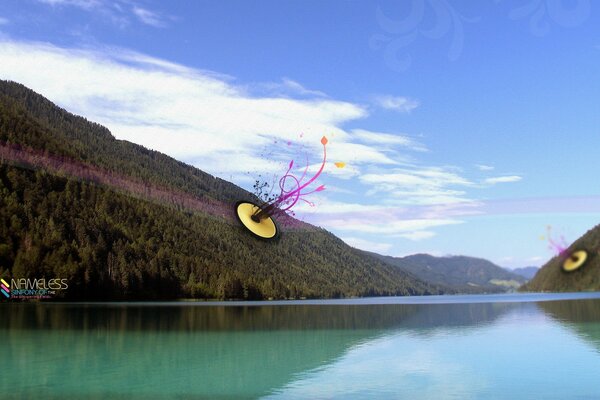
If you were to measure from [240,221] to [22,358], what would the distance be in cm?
1997

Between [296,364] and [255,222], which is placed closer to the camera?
[255,222]

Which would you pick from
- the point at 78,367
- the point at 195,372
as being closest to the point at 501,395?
the point at 195,372

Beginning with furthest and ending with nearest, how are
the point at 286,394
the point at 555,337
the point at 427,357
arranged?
the point at 555,337 → the point at 427,357 → the point at 286,394

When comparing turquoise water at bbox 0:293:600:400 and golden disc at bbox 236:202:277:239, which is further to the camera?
golden disc at bbox 236:202:277:239

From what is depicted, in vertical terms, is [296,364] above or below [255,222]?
below

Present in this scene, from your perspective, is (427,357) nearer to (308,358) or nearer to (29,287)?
(308,358)

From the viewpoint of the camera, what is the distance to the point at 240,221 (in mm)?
35250

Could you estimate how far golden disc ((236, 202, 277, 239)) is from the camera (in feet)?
113

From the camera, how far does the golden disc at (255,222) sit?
34.4 metres

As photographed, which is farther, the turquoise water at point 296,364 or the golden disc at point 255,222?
the golden disc at point 255,222

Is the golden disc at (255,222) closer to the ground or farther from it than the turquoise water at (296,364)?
farther from it

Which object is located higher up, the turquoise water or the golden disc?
the golden disc

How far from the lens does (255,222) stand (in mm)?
36000

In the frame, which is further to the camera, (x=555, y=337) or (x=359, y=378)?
(x=555, y=337)
